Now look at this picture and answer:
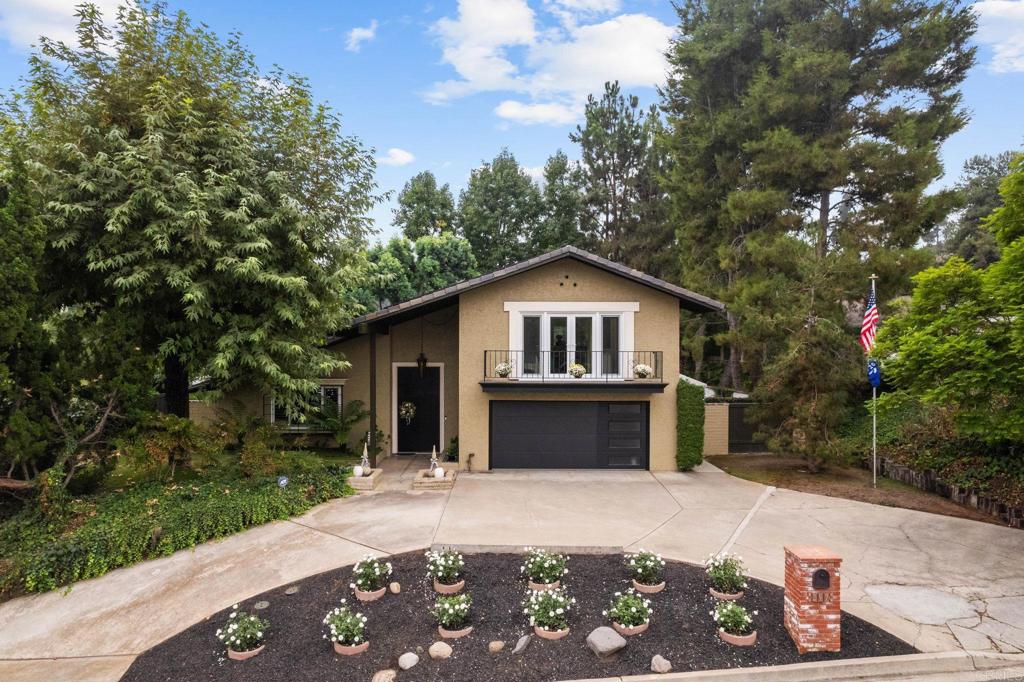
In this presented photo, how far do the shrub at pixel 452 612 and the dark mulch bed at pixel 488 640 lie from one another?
0.15 meters

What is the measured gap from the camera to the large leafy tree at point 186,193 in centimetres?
820

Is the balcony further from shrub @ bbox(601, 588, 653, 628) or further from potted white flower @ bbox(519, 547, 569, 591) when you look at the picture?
shrub @ bbox(601, 588, 653, 628)

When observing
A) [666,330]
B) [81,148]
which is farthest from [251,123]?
[666,330]

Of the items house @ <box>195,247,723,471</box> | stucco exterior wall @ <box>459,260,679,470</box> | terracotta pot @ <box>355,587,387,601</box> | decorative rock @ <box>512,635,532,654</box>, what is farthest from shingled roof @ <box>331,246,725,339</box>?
decorative rock @ <box>512,635,532,654</box>

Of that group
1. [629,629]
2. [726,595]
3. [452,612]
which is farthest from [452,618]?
[726,595]

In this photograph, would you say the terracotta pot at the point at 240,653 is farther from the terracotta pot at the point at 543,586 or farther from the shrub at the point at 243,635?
the terracotta pot at the point at 543,586

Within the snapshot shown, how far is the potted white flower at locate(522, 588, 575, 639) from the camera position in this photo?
199 inches

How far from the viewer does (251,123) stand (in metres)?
9.92

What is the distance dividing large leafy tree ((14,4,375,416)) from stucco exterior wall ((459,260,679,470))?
3227 mm

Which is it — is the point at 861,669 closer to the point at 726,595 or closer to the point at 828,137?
the point at 726,595

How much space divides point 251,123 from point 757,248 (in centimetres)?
1604

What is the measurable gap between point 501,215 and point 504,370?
18605 mm

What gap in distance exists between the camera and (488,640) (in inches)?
199

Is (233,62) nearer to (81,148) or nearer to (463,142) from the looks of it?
(81,148)
